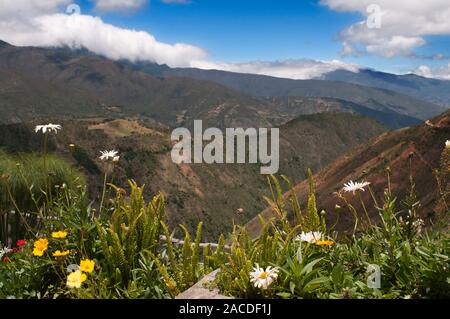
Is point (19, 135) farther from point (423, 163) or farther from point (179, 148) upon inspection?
point (423, 163)

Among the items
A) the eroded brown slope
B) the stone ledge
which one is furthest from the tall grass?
the eroded brown slope

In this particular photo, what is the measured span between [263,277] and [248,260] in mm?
262

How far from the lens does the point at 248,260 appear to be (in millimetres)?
3984

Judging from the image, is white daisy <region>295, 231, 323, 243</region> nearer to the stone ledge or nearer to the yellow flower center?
the yellow flower center

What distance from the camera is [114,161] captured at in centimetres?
512

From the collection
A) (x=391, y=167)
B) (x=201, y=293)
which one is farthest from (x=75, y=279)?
(x=391, y=167)

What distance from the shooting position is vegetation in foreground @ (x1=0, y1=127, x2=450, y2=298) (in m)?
3.82

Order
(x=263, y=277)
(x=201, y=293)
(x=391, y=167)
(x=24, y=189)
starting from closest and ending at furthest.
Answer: (x=263, y=277), (x=201, y=293), (x=24, y=189), (x=391, y=167)

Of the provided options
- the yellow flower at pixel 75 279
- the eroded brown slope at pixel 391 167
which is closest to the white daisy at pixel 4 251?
the yellow flower at pixel 75 279

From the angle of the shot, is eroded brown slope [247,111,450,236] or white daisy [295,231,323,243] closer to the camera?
white daisy [295,231,323,243]

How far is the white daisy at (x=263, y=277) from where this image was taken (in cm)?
368

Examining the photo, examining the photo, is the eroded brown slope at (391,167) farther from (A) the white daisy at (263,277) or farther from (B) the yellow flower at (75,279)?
(B) the yellow flower at (75,279)

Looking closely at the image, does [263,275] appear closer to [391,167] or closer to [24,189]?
[24,189]
